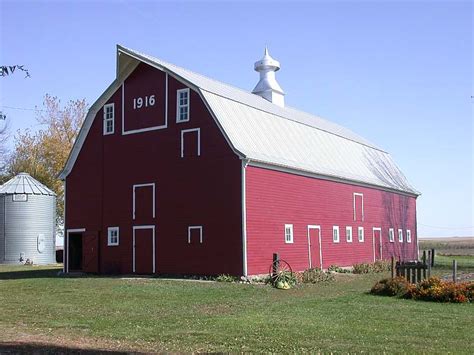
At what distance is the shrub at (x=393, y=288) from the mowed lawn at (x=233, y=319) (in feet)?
2.02

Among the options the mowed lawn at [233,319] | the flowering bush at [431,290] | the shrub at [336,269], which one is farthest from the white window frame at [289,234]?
the flowering bush at [431,290]

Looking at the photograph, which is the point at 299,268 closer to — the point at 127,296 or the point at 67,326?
the point at 127,296

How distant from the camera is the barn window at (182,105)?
27.7 metres

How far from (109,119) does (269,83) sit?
39.2 ft

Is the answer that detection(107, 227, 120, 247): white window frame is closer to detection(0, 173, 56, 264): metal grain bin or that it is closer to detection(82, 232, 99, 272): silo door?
detection(82, 232, 99, 272): silo door

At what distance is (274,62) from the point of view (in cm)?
3988

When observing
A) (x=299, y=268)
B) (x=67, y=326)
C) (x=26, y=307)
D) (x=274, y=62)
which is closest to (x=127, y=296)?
(x=26, y=307)

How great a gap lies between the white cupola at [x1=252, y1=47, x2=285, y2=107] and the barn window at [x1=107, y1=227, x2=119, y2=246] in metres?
13.7

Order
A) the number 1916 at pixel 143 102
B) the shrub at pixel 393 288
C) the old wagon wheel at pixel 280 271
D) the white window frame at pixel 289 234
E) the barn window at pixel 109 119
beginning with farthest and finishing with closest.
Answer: the barn window at pixel 109 119 → the number 1916 at pixel 143 102 → the white window frame at pixel 289 234 → the old wagon wheel at pixel 280 271 → the shrub at pixel 393 288

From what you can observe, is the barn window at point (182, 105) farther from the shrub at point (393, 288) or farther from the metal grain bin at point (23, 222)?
the metal grain bin at point (23, 222)

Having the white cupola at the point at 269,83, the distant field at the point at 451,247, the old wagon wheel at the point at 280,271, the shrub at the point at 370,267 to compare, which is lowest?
the distant field at the point at 451,247

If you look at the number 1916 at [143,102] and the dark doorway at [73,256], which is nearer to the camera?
the number 1916 at [143,102]

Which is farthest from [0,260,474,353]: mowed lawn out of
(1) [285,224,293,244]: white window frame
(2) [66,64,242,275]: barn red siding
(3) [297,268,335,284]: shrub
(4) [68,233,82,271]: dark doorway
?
(4) [68,233,82,271]: dark doorway

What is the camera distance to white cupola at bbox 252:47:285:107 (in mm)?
38469
